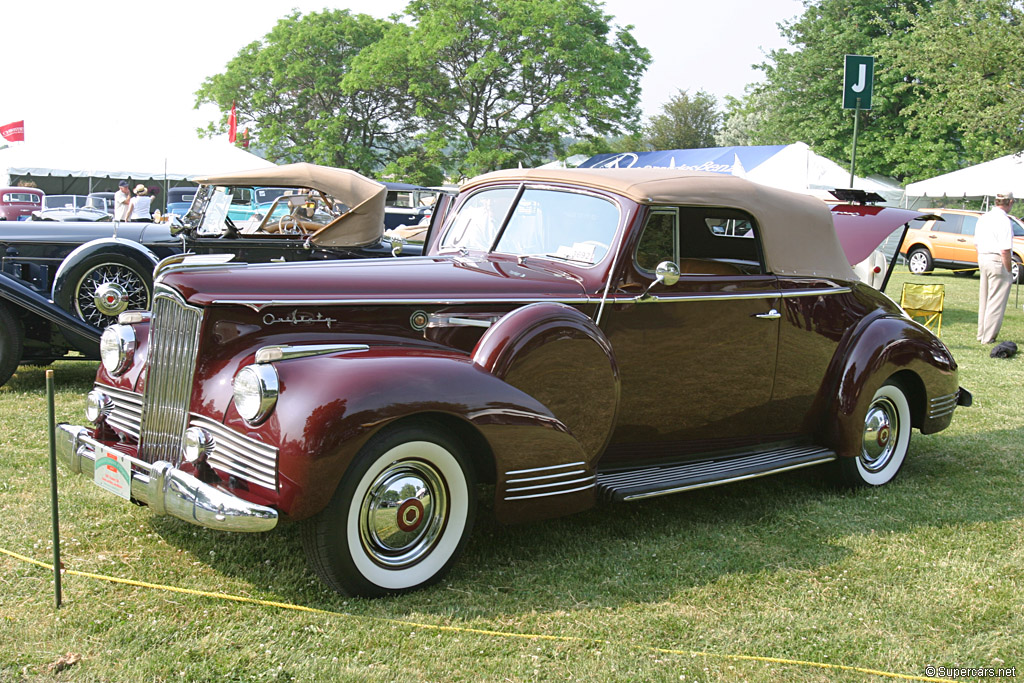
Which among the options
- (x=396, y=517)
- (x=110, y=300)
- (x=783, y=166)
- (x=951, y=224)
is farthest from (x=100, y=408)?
(x=951, y=224)

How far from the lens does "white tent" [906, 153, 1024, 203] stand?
22223mm

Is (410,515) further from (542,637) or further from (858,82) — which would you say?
(858,82)

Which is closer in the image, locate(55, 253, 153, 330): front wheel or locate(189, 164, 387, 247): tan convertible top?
locate(55, 253, 153, 330): front wheel

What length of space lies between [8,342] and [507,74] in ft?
103

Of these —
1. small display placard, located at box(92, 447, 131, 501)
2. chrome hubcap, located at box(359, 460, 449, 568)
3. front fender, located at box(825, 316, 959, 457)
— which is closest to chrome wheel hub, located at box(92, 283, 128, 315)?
small display placard, located at box(92, 447, 131, 501)

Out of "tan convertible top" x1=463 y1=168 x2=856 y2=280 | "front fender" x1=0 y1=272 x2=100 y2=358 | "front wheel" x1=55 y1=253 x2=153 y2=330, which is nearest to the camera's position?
"tan convertible top" x1=463 y1=168 x2=856 y2=280

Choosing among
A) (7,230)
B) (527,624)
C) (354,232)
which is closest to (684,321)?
(527,624)

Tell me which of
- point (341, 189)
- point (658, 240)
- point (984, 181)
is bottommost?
point (658, 240)

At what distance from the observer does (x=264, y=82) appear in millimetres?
44531

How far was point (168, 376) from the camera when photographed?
148 inches

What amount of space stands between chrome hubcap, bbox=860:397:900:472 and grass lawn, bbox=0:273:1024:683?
334 millimetres

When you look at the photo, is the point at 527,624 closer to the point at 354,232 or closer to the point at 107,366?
the point at 107,366

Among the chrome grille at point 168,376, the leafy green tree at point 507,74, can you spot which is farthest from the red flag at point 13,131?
the chrome grille at point 168,376

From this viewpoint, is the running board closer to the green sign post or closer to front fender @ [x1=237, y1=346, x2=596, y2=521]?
front fender @ [x1=237, y1=346, x2=596, y2=521]
